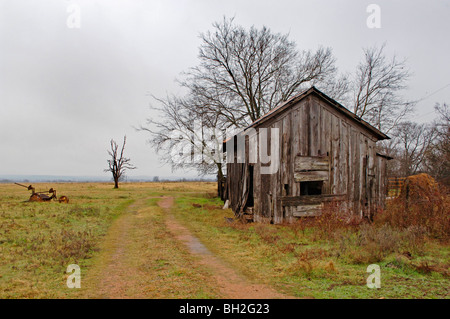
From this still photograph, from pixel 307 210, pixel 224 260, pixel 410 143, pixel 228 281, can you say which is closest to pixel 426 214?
pixel 307 210

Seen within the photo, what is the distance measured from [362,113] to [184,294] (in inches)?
1025

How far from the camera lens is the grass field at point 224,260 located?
6.03 metres

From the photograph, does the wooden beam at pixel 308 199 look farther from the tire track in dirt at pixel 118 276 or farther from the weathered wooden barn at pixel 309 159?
the tire track in dirt at pixel 118 276

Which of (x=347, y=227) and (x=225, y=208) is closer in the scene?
(x=347, y=227)

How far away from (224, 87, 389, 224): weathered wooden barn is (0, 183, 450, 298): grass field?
A: 1.53 meters

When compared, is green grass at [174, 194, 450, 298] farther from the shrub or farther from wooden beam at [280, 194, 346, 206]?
wooden beam at [280, 194, 346, 206]

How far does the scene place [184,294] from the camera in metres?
5.77

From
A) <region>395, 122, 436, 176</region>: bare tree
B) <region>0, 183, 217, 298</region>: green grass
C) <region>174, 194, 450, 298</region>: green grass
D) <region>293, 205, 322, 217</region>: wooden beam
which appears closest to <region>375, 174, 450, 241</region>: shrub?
<region>174, 194, 450, 298</region>: green grass

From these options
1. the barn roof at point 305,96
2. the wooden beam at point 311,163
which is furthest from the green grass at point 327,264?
the barn roof at point 305,96

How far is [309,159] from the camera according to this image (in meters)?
14.4

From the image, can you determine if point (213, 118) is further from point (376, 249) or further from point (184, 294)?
point (184, 294)

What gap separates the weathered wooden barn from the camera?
14117 mm

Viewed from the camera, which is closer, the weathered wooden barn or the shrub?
the shrub
